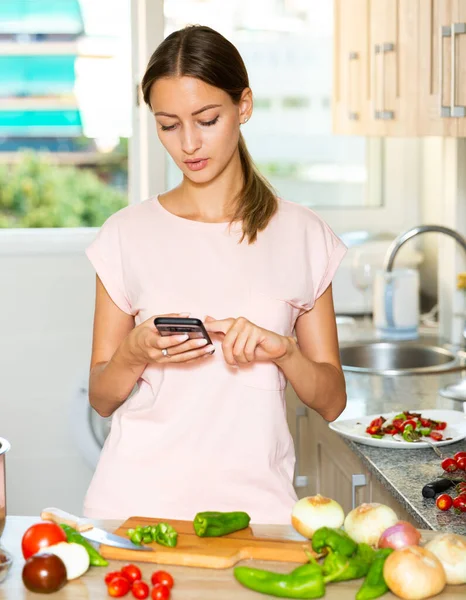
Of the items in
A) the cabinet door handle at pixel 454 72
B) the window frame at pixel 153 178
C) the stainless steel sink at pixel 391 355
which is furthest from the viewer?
the window frame at pixel 153 178

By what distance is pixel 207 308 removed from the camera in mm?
1732

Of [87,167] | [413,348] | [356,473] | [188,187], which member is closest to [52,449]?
[87,167]

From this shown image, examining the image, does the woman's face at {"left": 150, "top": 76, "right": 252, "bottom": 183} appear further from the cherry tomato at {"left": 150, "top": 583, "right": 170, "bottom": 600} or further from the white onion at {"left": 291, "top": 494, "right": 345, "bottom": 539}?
the cherry tomato at {"left": 150, "top": 583, "right": 170, "bottom": 600}

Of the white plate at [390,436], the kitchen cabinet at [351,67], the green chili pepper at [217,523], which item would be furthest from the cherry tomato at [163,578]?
the kitchen cabinet at [351,67]

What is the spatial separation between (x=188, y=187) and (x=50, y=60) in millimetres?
1842

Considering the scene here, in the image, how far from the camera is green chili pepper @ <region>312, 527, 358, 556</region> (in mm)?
1318

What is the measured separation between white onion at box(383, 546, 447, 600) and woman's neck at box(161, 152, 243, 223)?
0.74 m

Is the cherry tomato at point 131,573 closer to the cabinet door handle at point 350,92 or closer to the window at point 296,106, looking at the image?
the cabinet door handle at point 350,92

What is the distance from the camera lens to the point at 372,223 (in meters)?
3.83

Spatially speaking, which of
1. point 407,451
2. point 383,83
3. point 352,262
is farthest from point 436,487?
point 352,262

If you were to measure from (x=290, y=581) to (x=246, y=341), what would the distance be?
383mm

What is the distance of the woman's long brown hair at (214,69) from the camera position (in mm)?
1668

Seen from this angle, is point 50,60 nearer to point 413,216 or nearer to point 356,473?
point 413,216

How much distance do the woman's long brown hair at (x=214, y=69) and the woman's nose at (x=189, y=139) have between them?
0.28 ft
